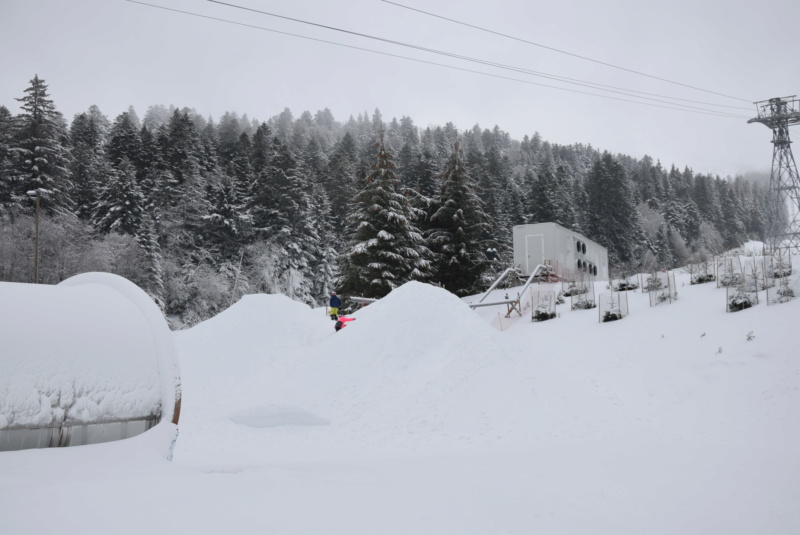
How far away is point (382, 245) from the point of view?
25.3 m

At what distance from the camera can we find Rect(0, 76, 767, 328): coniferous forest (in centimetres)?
2761

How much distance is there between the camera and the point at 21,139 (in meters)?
34.6

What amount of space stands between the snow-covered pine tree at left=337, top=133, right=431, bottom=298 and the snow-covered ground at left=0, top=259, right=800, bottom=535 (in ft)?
19.7

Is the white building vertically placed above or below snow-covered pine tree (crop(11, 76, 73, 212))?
below

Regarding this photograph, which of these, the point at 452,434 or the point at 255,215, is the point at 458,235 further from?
the point at 255,215

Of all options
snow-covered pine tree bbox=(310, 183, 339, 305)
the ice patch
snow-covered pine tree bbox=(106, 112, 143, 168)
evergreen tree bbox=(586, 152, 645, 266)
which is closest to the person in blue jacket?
the ice patch

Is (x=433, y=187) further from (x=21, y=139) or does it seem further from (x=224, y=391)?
(x=21, y=139)

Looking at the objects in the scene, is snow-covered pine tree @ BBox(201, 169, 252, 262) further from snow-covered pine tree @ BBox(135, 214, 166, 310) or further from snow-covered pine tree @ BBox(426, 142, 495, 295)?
snow-covered pine tree @ BBox(426, 142, 495, 295)

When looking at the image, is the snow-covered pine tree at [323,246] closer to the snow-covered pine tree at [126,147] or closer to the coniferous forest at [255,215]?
the coniferous forest at [255,215]

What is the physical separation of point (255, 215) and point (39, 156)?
1621 cm

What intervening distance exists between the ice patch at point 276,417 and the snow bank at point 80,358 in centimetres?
671

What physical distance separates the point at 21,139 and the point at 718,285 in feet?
143

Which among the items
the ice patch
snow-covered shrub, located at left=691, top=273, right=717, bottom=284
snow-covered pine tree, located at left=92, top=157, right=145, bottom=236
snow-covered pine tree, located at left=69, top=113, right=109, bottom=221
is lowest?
the ice patch

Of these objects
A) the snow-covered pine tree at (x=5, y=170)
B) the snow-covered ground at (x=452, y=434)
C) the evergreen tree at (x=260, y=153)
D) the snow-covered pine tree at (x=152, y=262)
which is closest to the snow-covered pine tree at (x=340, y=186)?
the evergreen tree at (x=260, y=153)
